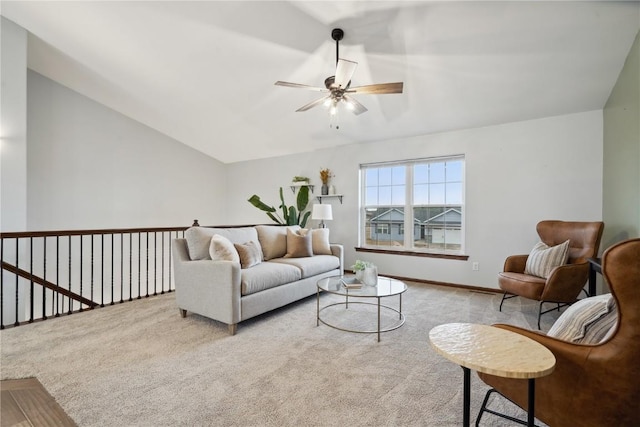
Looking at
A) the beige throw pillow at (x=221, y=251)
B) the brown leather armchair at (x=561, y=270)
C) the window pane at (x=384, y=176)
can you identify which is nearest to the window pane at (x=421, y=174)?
the window pane at (x=384, y=176)

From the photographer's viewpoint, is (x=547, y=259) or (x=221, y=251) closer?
(x=221, y=251)

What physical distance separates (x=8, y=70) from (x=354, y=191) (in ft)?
15.8

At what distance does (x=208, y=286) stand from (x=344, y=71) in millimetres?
2287

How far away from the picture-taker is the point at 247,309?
8.98 feet

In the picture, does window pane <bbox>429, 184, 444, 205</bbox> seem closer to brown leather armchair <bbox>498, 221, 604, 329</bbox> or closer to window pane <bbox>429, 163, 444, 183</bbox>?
window pane <bbox>429, 163, 444, 183</bbox>

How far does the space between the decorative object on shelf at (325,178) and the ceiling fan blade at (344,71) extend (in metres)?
2.87

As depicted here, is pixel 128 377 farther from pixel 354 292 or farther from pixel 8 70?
pixel 8 70

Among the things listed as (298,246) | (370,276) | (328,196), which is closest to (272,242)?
(298,246)

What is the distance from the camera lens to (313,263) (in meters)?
3.62

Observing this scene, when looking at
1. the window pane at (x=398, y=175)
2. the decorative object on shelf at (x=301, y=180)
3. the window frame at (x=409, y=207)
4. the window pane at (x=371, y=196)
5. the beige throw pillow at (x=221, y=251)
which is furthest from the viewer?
the decorative object on shelf at (x=301, y=180)

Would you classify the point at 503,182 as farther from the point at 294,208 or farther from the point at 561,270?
the point at 294,208

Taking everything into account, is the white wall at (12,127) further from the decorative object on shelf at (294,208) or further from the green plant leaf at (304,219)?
the green plant leaf at (304,219)

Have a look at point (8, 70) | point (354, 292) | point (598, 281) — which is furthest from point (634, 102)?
point (8, 70)

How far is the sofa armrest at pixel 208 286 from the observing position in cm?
262
